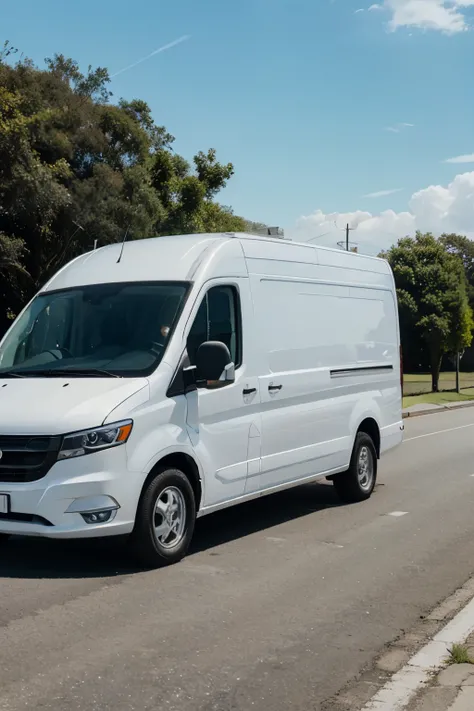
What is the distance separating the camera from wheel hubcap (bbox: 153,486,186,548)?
710 centimetres

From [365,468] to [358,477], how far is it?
261 mm

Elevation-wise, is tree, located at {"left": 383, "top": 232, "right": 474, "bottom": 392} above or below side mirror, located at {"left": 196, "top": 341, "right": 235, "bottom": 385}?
above

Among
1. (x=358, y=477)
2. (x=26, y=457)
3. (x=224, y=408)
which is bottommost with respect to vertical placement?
(x=358, y=477)

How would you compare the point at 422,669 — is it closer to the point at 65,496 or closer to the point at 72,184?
the point at 65,496

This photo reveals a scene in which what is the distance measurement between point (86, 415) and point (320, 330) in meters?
3.56

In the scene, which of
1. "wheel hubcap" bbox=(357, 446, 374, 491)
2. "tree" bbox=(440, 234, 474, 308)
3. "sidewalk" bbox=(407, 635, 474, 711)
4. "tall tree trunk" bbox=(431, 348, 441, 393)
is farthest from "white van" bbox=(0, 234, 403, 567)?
"tree" bbox=(440, 234, 474, 308)

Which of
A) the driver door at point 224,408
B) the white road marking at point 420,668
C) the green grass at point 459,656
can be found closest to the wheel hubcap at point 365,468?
the driver door at point 224,408

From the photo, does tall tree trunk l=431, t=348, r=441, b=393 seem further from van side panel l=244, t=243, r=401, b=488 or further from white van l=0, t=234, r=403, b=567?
white van l=0, t=234, r=403, b=567

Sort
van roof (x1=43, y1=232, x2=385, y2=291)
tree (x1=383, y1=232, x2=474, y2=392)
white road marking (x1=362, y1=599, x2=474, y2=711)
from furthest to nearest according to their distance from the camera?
tree (x1=383, y1=232, x2=474, y2=392), van roof (x1=43, y1=232, x2=385, y2=291), white road marking (x1=362, y1=599, x2=474, y2=711)

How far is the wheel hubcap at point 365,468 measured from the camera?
10531 millimetres

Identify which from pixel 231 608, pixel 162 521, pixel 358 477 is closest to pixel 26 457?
pixel 162 521

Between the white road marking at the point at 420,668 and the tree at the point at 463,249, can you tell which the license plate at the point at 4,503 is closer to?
the white road marking at the point at 420,668

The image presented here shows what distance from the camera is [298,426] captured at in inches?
351

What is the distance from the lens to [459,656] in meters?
5.00
